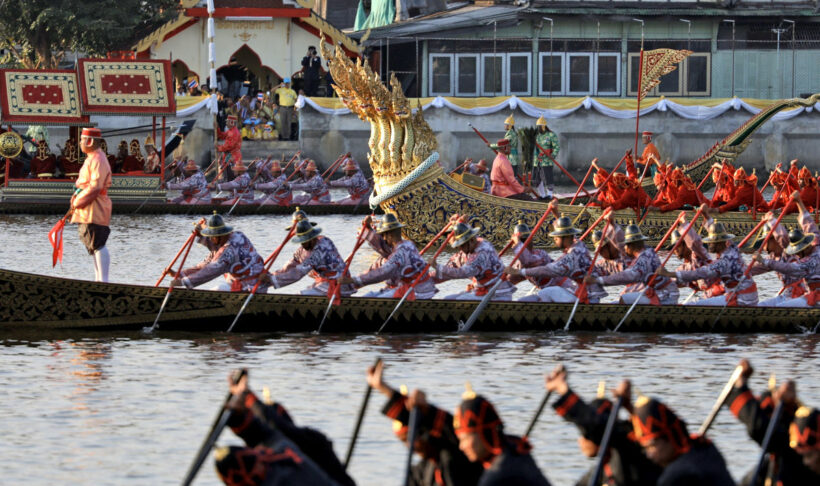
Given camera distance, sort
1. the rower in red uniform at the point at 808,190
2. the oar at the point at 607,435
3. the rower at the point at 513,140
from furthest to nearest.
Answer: the rower at the point at 513,140
the rower in red uniform at the point at 808,190
the oar at the point at 607,435

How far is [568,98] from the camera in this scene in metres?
43.0

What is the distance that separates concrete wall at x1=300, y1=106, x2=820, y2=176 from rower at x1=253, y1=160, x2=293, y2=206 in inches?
274

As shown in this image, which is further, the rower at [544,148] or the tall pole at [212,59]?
the tall pole at [212,59]

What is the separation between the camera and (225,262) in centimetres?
1762

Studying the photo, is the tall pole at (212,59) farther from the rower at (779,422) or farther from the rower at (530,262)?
the rower at (779,422)

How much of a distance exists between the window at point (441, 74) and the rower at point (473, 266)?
27706 mm

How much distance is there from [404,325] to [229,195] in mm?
19221

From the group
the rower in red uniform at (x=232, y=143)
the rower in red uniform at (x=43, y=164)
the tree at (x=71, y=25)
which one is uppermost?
the tree at (x=71, y=25)

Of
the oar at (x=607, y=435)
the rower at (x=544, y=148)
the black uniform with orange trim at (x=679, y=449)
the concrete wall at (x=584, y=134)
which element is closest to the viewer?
the black uniform with orange trim at (x=679, y=449)

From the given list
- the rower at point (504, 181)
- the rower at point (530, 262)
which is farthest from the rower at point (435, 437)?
the rower at point (504, 181)

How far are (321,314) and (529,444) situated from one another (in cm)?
961

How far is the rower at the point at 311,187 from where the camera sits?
35406 millimetres

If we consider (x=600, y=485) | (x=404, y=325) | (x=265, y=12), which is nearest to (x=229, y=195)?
(x=265, y=12)

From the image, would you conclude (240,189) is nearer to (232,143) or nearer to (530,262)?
(232,143)
